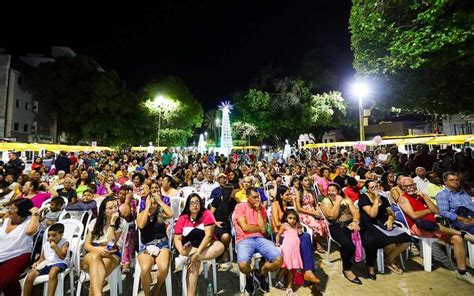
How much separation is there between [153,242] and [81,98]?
28.4 meters

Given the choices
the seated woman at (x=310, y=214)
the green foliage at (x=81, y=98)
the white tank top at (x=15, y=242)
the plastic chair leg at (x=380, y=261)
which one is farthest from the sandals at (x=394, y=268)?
the green foliage at (x=81, y=98)

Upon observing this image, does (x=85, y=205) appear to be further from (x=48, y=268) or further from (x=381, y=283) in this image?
(x=381, y=283)


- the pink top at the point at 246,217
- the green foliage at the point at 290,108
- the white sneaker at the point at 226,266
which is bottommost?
the white sneaker at the point at 226,266

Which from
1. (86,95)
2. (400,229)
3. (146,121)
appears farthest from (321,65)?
(400,229)

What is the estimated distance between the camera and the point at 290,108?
29.9 meters

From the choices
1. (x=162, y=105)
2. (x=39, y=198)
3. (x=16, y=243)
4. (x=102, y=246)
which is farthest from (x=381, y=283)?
(x=162, y=105)

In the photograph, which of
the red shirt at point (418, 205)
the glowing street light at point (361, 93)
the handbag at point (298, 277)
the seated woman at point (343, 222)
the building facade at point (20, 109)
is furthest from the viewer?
the building facade at point (20, 109)

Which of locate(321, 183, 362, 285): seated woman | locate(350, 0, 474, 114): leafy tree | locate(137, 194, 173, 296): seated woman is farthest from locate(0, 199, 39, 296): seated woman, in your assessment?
locate(350, 0, 474, 114): leafy tree

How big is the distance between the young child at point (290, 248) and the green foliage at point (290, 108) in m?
26.5

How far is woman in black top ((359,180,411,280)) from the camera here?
13.9ft

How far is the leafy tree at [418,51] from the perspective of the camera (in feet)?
21.0

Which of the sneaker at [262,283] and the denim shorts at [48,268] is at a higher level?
the denim shorts at [48,268]

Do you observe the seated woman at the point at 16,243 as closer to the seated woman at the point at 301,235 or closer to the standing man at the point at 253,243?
the standing man at the point at 253,243

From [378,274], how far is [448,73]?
23.6 ft
